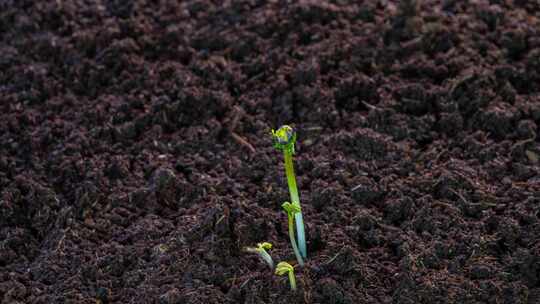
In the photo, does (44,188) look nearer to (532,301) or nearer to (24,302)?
(24,302)

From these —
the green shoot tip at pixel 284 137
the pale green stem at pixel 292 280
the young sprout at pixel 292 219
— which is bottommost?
the pale green stem at pixel 292 280

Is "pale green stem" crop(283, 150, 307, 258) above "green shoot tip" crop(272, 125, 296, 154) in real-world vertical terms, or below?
below

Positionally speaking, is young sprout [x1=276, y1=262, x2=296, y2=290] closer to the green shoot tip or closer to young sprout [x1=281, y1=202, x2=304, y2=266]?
young sprout [x1=281, y1=202, x2=304, y2=266]

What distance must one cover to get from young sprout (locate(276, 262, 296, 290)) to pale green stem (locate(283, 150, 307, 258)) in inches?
3.1

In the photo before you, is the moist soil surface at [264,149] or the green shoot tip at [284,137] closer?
the green shoot tip at [284,137]

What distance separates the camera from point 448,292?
5.24 ft

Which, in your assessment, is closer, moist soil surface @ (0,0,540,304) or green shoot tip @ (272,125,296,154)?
green shoot tip @ (272,125,296,154)

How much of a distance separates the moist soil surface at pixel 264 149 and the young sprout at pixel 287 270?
0.02 m

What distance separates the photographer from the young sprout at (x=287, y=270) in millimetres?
1525

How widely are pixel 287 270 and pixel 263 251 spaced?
0.10 meters

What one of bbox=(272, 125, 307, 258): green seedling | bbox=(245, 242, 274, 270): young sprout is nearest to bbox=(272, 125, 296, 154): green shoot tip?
bbox=(272, 125, 307, 258): green seedling

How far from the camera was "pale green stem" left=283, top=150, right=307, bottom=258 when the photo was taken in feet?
5.12

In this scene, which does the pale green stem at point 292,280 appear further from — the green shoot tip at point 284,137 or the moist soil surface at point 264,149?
the green shoot tip at point 284,137

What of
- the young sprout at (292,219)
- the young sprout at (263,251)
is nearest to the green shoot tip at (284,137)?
the young sprout at (292,219)
